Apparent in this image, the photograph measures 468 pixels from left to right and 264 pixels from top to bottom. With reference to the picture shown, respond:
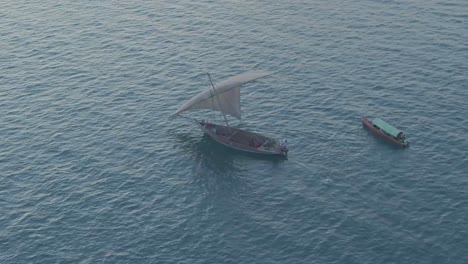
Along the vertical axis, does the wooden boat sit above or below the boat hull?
above

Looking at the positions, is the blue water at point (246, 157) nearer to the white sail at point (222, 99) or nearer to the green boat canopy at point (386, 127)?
the green boat canopy at point (386, 127)

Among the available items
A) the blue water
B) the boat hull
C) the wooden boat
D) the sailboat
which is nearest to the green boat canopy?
the wooden boat

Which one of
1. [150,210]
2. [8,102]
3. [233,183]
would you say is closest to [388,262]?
[233,183]

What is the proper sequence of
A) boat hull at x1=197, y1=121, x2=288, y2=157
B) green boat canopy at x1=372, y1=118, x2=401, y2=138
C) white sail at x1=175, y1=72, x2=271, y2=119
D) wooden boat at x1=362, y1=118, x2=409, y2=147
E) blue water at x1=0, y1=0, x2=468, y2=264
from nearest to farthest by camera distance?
blue water at x1=0, y1=0, x2=468, y2=264
boat hull at x1=197, y1=121, x2=288, y2=157
wooden boat at x1=362, y1=118, x2=409, y2=147
green boat canopy at x1=372, y1=118, x2=401, y2=138
white sail at x1=175, y1=72, x2=271, y2=119

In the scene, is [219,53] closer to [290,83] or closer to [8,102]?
[290,83]

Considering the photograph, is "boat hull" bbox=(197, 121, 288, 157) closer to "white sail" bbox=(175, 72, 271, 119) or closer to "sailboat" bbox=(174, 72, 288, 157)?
"sailboat" bbox=(174, 72, 288, 157)

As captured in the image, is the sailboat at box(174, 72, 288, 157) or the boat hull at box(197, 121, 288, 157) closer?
the boat hull at box(197, 121, 288, 157)

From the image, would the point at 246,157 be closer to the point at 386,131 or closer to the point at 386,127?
the point at 386,131
